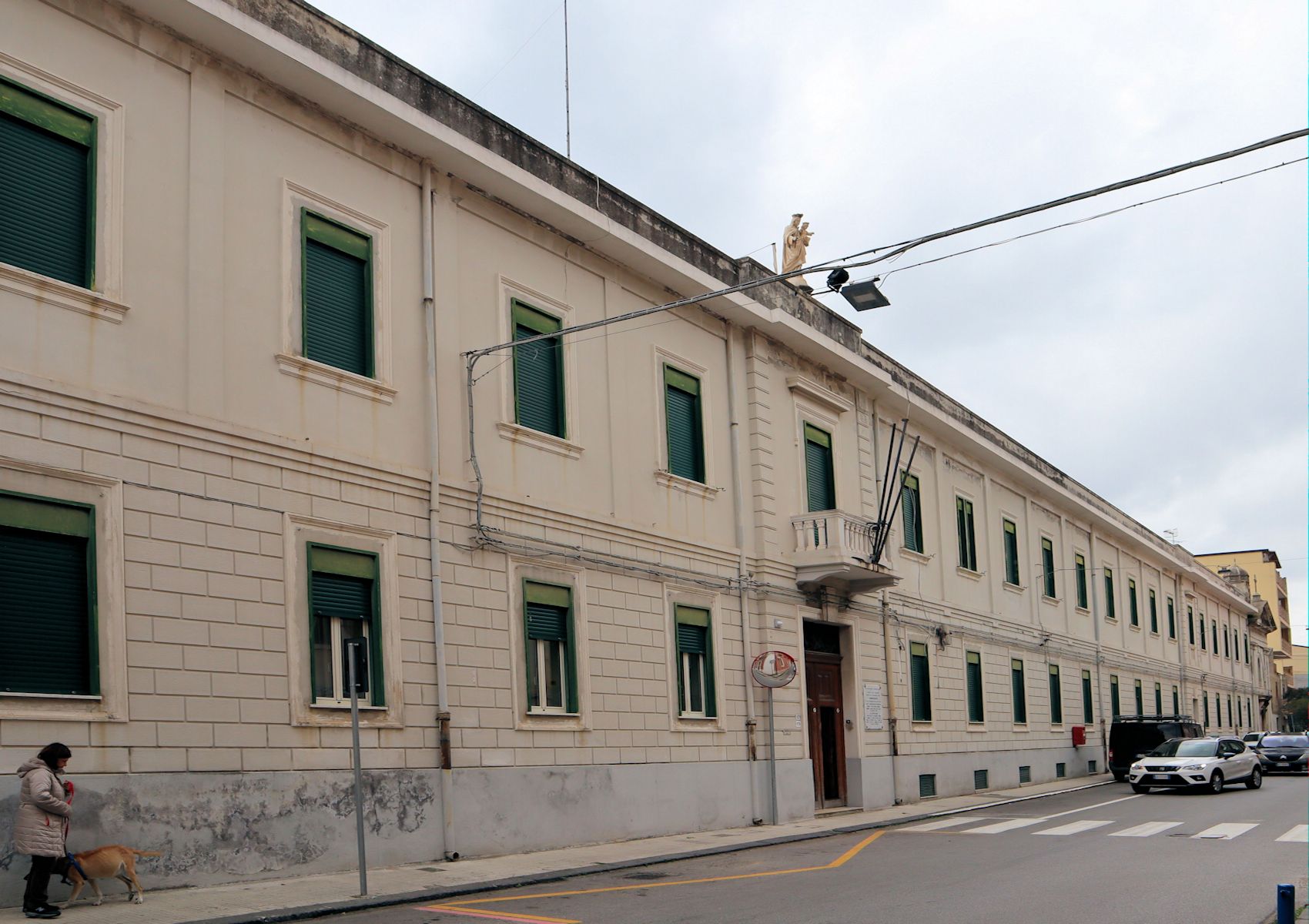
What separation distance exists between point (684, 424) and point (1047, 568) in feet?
70.1

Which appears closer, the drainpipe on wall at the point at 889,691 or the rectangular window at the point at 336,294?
the rectangular window at the point at 336,294

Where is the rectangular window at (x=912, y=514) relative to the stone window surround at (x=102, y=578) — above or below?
above

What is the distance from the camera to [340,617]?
15414 millimetres

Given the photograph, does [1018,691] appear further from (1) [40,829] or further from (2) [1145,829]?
(1) [40,829]

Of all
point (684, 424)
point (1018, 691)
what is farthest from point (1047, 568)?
point (684, 424)

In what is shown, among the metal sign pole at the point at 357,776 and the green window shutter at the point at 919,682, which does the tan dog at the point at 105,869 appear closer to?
the metal sign pole at the point at 357,776

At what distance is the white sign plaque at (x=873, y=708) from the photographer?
26.7 metres

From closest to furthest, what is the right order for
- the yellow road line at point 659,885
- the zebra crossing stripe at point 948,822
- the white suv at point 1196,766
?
the yellow road line at point 659,885
the zebra crossing stripe at point 948,822
the white suv at point 1196,766

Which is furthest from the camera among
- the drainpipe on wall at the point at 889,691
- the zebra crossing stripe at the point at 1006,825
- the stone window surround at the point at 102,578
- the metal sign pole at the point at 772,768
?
the drainpipe on wall at the point at 889,691

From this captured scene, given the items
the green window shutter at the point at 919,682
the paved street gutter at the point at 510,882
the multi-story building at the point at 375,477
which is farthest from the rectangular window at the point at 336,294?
the green window shutter at the point at 919,682

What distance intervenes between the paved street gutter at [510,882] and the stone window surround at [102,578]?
237 cm

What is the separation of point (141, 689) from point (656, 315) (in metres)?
11.1

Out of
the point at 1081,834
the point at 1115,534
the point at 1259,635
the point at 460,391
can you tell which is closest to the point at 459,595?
the point at 460,391

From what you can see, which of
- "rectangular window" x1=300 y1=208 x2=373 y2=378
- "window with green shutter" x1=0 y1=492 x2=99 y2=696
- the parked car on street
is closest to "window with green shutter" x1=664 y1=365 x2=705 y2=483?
"rectangular window" x1=300 y1=208 x2=373 y2=378
